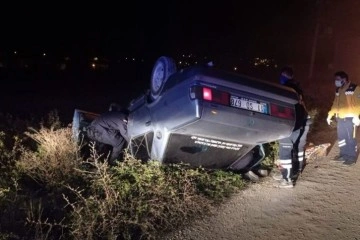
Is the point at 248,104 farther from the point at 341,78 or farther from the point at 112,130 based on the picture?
the point at 341,78

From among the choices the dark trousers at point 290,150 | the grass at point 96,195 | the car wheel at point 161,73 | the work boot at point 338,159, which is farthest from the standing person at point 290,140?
the car wheel at point 161,73

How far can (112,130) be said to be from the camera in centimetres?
548

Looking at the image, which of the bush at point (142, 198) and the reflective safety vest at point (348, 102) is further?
the reflective safety vest at point (348, 102)

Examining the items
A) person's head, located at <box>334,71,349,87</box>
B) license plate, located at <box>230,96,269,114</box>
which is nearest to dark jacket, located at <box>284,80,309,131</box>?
license plate, located at <box>230,96,269,114</box>

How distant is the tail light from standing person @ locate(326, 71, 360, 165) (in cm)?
312

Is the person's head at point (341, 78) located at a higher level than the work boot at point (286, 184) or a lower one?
higher

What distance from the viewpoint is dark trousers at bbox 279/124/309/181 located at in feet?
17.5

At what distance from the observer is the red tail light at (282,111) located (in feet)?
13.9

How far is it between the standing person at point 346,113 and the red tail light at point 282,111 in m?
2.28

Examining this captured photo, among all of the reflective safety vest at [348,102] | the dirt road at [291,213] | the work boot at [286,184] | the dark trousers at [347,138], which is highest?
the reflective safety vest at [348,102]

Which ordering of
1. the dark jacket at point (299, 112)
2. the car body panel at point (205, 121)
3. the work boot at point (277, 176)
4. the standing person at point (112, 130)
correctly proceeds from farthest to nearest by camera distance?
1. the work boot at point (277, 176)
2. the standing person at point (112, 130)
3. the dark jacket at point (299, 112)
4. the car body panel at point (205, 121)

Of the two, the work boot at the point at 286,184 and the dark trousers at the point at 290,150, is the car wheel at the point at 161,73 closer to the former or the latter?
the dark trousers at the point at 290,150

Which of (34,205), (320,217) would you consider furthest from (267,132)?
(34,205)

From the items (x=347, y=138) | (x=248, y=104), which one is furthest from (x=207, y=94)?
(x=347, y=138)
